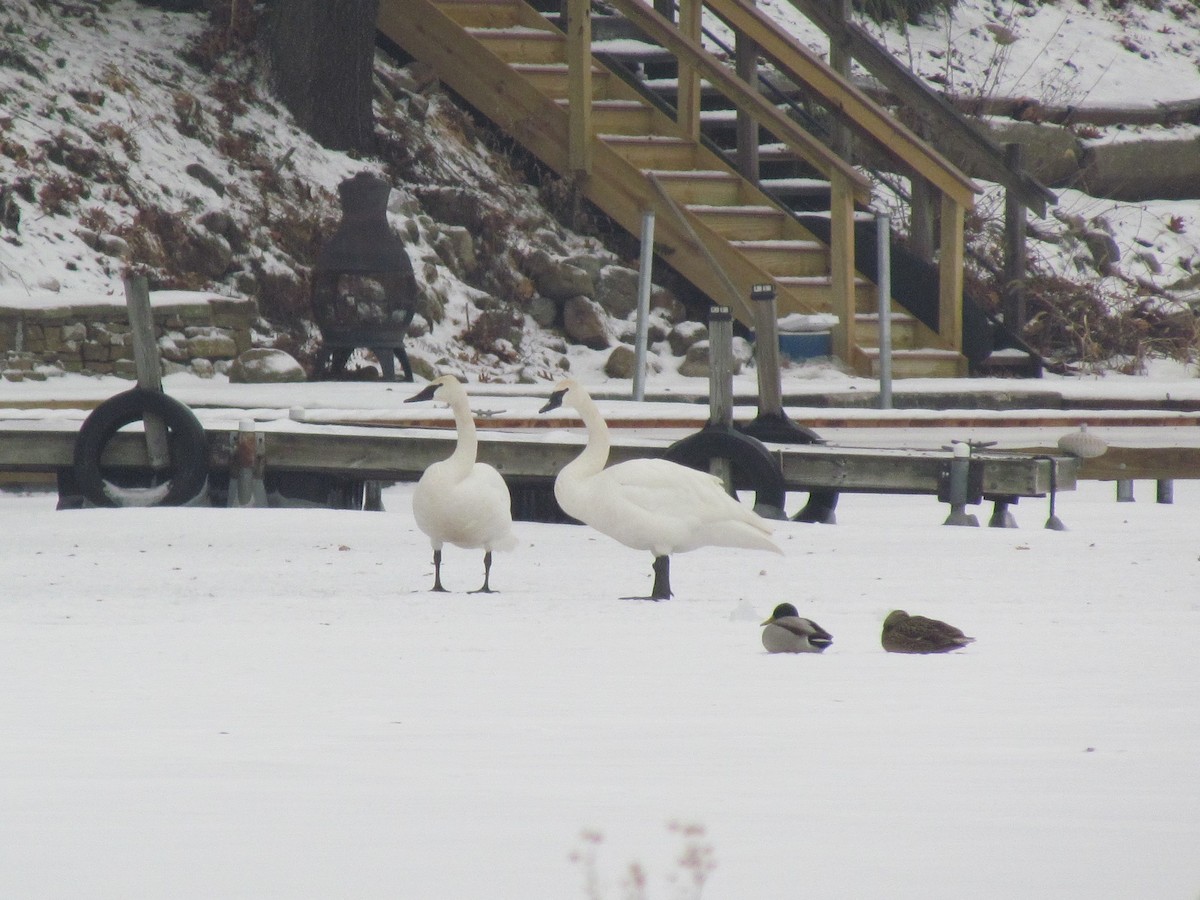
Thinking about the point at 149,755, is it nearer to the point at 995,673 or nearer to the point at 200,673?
the point at 200,673

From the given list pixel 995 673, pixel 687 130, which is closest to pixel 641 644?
pixel 995 673

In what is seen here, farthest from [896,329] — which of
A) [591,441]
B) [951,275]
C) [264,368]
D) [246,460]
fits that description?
[591,441]

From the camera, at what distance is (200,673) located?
538 centimetres

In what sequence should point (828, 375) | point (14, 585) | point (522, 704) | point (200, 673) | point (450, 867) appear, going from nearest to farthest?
point (450, 867), point (522, 704), point (200, 673), point (14, 585), point (828, 375)

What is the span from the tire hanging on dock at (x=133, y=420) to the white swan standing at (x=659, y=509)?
Result: 299cm

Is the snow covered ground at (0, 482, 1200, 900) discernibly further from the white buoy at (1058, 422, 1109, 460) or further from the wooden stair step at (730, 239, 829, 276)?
the wooden stair step at (730, 239, 829, 276)

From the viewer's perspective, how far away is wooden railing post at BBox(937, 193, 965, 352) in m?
15.1

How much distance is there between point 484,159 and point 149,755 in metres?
13.7

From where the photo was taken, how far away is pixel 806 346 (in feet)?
49.7

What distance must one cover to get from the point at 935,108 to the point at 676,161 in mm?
2383

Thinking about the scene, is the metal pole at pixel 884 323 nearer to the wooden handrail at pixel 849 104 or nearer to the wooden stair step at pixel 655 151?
the wooden handrail at pixel 849 104

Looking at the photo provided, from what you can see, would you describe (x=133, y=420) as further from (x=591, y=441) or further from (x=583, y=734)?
(x=583, y=734)

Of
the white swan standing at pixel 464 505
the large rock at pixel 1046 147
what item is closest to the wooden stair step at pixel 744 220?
the large rock at pixel 1046 147

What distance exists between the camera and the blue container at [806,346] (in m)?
15.1
